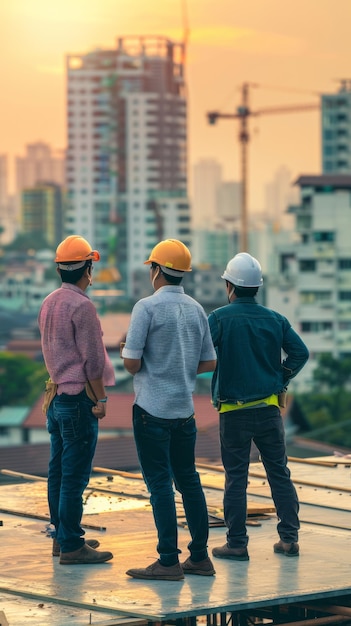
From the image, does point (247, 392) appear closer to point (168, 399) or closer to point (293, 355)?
point (293, 355)

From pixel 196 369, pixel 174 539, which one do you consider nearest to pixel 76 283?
pixel 196 369

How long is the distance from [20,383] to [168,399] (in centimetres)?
10474

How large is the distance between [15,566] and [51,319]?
1.47 meters

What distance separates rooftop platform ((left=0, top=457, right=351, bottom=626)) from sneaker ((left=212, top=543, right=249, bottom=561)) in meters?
0.06

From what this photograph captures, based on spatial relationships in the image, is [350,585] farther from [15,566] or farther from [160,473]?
[15,566]

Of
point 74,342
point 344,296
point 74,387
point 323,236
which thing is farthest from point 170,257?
point 344,296

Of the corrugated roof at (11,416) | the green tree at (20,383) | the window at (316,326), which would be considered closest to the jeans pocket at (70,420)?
the corrugated roof at (11,416)

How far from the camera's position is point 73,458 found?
9.25 metres

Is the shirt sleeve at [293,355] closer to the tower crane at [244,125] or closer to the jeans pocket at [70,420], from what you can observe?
the jeans pocket at [70,420]

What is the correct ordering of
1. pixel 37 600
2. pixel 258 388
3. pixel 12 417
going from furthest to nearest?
pixel 12 417, pixel 258 388, pixel 37 600

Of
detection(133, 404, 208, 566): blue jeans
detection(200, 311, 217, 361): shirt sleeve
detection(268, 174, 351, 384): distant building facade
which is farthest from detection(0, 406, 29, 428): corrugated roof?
detection(133, 404, 208, 566): blue jeans

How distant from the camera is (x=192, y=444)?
910 cm

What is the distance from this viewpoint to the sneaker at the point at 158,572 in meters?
8.78

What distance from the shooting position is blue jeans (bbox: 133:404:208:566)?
351 inches
